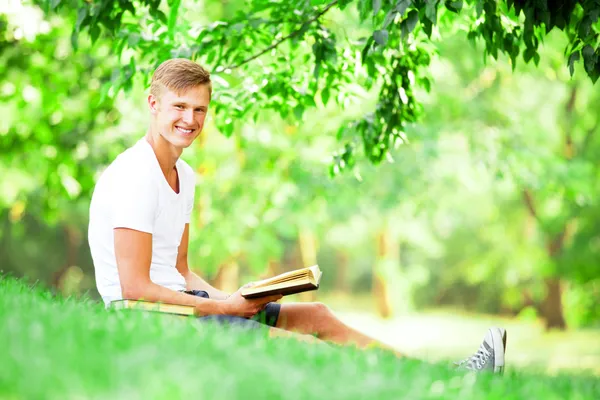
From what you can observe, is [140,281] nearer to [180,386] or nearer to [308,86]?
[180,386]

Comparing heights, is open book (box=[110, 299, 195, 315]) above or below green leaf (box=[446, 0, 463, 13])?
A: below

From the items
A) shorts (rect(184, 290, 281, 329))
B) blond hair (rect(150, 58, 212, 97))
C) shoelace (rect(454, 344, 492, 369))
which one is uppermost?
blond hair (rect(150, 58, 212, 97))

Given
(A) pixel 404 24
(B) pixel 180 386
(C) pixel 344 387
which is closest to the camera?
(B) pixel 180 386

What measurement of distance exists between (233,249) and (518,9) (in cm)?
1085

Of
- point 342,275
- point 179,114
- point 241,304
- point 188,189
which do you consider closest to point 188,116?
point 179,114

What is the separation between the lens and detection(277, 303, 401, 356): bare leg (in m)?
4.29

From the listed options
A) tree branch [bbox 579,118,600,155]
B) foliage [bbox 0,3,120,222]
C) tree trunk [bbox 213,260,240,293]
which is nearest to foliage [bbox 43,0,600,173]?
foliage [bbox 0,3,120,222]

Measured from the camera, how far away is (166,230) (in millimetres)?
4258

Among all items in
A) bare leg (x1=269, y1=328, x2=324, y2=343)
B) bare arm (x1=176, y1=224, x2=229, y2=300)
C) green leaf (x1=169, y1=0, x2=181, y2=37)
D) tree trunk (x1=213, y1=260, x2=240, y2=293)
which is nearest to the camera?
bare leg (x1=269, y1=328, x2=324, y2=343)

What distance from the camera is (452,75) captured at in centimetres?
1689

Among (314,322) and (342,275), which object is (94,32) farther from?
(342,275)

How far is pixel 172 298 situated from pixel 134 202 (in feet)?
1.67

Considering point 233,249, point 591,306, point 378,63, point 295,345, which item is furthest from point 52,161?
point 591,306

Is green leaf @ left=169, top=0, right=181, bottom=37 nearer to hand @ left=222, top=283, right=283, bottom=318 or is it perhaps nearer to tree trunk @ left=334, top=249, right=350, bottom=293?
hand @ left=222, top=283, right=283, bottom=318
